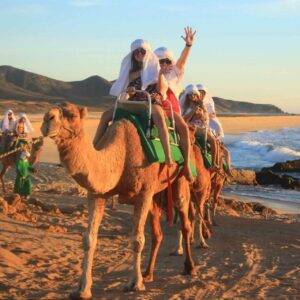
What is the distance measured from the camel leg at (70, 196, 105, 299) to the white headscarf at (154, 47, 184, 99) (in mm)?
2813

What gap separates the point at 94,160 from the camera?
7402 mm

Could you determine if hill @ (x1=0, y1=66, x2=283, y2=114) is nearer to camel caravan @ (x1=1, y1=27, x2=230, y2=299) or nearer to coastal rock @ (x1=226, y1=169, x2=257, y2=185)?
coastal rock @ (x1=226, y1=169, x2=257, y2=185)

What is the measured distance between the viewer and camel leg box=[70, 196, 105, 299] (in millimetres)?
7918

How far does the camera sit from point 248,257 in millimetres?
11492

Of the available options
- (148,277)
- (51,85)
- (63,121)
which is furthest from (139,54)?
(51,85)

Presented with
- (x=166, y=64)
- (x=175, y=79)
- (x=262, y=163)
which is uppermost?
(x=166, y=64)

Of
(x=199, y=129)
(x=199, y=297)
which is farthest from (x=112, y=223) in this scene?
(x=199, y=297)

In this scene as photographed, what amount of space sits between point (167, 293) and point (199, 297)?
1.25 ft

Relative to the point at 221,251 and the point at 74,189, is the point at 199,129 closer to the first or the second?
the point at 221,251

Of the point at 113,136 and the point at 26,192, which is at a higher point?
the point at 113,136

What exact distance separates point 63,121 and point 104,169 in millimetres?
902

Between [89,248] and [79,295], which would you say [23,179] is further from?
[79,295]

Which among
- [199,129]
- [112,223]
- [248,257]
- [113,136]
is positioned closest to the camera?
[113,136]

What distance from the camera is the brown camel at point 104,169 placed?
6996 mm
